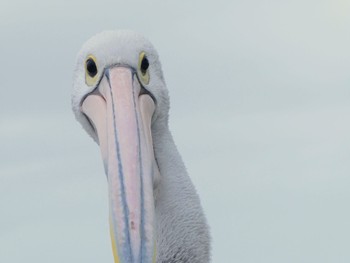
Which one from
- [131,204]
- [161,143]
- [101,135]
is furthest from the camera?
[161,143]

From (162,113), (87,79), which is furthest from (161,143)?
(87,79)

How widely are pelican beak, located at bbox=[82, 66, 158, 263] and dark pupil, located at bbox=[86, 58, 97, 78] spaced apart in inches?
5.5

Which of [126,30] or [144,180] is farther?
[126,30]

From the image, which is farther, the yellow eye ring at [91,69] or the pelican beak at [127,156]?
the yellow eye ring at [91,69]

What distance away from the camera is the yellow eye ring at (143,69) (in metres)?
8.95

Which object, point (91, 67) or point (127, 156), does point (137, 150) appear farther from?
point (91, 67)

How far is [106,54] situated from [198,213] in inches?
60.2

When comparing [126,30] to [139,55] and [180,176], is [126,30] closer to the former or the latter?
[139,55]

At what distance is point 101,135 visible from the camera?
8.69 metres

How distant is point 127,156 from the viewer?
8320mm

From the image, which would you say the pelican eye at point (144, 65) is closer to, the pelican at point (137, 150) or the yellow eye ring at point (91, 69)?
the pelican at point (137, 150)

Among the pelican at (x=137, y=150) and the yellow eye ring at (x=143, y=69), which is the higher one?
the yellow eye ring at (x=143, y=69)

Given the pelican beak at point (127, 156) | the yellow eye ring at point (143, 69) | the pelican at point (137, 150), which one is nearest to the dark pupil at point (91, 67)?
the pelican at point (137, 150)

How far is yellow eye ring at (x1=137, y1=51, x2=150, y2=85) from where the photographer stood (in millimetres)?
8945
